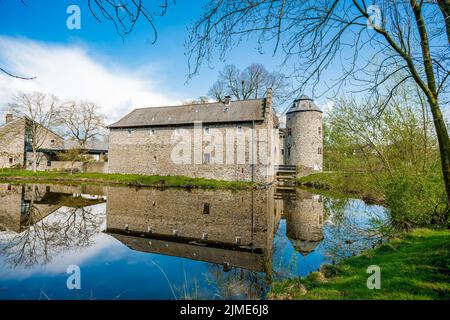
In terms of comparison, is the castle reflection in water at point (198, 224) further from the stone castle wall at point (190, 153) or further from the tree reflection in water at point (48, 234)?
the stone castle wall at point (190, 153)

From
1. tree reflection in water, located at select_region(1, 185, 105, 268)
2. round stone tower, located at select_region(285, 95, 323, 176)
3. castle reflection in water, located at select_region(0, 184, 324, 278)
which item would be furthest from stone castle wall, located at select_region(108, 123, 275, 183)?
tree reflection in water, located at select_region(1, 185, 105, 268)

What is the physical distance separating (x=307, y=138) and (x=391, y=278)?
79.1 ft

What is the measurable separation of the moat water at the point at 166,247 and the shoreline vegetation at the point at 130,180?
706 centimetres

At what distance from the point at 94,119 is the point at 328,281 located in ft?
113

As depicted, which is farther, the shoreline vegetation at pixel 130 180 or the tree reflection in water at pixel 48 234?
the shoreline vegetation at pixel 130 180

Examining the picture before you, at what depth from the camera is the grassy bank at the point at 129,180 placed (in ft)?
62.6

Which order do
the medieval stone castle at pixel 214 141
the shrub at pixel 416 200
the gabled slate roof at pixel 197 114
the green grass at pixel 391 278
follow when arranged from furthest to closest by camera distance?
the gabled slate roof at pixel 197 114
the medieval stone castle at pixel 214 141
the shrub at pixel 416 200
the green grass at pixel 391 278

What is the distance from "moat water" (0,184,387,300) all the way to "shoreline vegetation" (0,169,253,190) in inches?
278

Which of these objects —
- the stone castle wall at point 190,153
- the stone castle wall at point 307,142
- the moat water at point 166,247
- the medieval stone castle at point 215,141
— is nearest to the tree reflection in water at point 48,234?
the moat water at point 166,247

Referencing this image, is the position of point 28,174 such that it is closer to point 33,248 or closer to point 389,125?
point 33,248

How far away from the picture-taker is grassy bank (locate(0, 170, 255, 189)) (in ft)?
62.6

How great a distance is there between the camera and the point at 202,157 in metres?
21.8

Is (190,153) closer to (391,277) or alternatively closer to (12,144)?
(391,277)

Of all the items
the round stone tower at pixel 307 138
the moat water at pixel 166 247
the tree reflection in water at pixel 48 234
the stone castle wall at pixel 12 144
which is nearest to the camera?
the moat water at pixel 166 247
